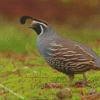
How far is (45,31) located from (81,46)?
0.76 metres

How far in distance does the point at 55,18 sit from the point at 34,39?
12.5ft

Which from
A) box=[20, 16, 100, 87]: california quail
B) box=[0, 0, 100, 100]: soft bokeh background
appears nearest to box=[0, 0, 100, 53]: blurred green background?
box=[0, 0, 100, 100]: soft bokeh background

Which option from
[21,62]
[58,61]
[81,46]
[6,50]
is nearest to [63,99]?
[58,61]

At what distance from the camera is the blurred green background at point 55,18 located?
10477 mm

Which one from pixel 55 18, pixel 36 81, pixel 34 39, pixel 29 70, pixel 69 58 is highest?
pixel 55 18

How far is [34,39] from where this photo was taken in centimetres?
984

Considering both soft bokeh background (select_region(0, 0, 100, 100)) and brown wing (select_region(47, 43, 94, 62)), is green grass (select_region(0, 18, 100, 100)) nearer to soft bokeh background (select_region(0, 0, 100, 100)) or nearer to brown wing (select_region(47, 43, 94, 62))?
soft bokeh background (select_region(0, 0, 100, 100))

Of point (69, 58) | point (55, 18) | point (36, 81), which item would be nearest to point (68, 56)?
point (69, 58)

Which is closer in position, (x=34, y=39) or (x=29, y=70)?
(x=29, y=70)

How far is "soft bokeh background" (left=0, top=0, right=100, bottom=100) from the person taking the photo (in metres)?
4.65

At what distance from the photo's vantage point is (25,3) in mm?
14078

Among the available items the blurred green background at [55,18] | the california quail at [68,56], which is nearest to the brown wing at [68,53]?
the california quail at [68,56]

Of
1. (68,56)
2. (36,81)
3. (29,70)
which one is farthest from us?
(29,70)

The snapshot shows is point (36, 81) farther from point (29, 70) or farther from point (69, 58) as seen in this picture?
point (29, 70)
